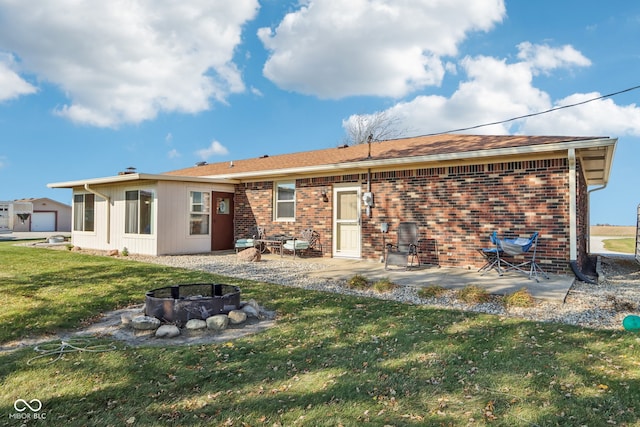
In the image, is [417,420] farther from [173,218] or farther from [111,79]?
[111,79]

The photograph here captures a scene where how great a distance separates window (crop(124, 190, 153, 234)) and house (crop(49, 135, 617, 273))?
0.16 feet

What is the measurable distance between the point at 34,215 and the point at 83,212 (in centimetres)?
2984

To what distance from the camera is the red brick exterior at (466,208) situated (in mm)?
7777

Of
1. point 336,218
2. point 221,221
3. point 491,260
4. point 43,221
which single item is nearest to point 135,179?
point 221,221

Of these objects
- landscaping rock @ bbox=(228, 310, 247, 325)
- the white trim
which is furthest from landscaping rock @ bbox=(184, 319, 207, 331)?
the white trim

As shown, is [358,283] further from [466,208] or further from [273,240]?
[273,240]

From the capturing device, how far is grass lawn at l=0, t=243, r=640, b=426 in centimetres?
250

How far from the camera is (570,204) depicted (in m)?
7.52

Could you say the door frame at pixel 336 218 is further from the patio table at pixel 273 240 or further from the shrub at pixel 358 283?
the shrub at pixel 358 283

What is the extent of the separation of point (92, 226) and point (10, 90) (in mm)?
6228

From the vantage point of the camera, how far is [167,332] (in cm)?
417

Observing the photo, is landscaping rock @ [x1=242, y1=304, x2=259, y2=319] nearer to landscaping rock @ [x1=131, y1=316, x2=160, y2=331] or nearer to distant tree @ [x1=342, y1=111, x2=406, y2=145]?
landscaping rock @ [x1=131, y1=316, x2=160, y2=331]

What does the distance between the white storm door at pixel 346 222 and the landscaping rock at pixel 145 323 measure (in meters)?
6.98

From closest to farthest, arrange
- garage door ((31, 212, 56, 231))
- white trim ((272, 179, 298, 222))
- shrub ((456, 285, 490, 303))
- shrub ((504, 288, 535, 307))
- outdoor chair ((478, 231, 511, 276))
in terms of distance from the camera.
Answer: shrub ((504, 288, 535, 307)) → shrub ((456, 285, 490, 303)) → outdoor chair ((478, 231, 511, 276)) → white trim ((272, 179, 298, 222)) → garage door ((31, 212, 56, 231))
